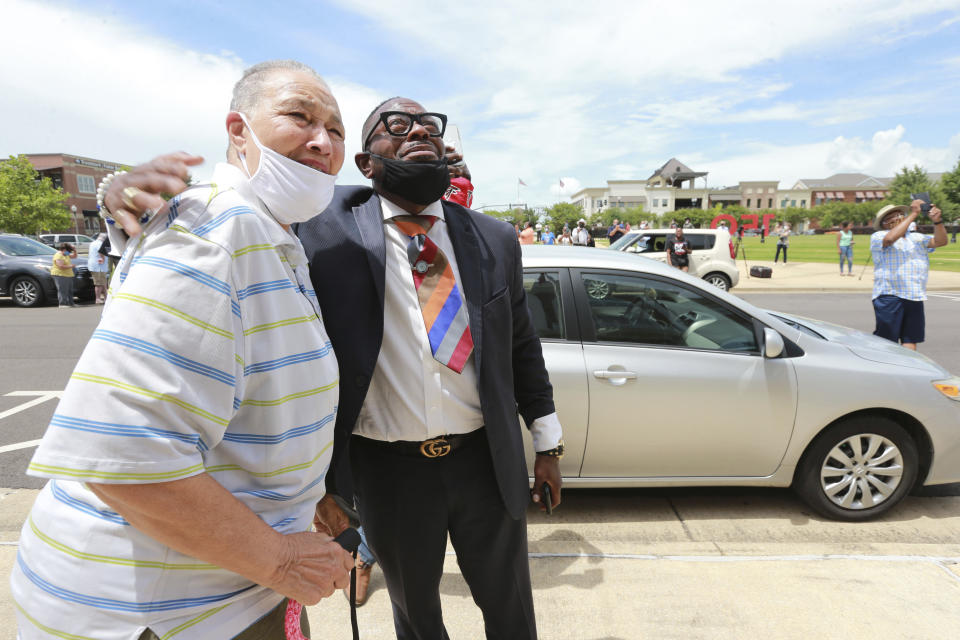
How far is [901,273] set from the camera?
5.86m

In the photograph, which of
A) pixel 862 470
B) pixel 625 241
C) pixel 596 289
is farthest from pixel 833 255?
pixel 596 289

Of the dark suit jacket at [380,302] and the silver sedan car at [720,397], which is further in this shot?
the silver sedan car at [720,397]

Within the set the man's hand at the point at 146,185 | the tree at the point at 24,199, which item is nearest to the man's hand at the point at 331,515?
the man's hand at the point at 146,185

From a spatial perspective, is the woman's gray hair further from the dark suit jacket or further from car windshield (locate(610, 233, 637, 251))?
car windshield (locate(610, 233, 637, 251))

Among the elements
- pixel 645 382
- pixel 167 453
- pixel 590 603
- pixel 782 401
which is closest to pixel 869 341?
pixel 782 401

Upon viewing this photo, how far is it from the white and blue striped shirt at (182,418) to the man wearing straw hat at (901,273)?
21.7 ft

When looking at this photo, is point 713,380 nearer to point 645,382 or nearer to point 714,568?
point 645,382

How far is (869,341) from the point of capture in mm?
3826

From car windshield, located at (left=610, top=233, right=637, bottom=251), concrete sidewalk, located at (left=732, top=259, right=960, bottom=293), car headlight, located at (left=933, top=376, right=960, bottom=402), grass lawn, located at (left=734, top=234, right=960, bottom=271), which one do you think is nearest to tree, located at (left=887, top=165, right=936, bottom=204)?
grass lawn, located at (left=734, top=234, right=960, bottom=271)

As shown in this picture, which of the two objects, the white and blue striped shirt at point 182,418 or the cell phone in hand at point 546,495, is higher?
the white and blue striped shirt at point 182,418

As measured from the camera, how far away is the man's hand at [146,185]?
0.97 meters

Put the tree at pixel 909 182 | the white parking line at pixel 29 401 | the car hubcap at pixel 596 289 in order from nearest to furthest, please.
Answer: the car hubcap at pixel 596 289
the white parking line at pixel 29 401
the tree at pixel 909 182

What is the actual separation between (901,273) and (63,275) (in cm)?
1543

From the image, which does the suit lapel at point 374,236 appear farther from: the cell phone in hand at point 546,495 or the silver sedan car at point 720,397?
the silver sedan car at point 720,397
